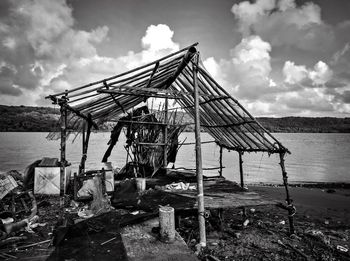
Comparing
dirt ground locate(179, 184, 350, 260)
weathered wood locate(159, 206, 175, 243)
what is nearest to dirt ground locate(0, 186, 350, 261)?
dirt ground locate(179, 184, 350, 260)

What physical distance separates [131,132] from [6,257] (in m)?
7.19

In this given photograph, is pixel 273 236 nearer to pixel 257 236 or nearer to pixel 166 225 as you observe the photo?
pixel 257 236

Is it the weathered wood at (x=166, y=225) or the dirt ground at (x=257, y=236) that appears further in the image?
the dirt ground at (x=257, y=236)

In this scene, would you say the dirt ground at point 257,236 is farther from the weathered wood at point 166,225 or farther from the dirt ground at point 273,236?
the weathered wood at point 166,225

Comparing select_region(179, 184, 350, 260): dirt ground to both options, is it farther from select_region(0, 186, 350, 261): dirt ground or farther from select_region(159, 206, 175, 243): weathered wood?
select_region(159, 206, 175, 243): weathered wood

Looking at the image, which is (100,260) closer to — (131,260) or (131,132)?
(131,260)

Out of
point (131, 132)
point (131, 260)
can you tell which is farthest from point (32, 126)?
point (131, 260)

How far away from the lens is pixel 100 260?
406 centimetres

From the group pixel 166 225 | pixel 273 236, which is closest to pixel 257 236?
pixel 273 236

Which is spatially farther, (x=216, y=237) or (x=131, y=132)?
(x=131, y=132)

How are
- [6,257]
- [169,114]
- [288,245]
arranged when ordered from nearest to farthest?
[6,257] < [288,245] < [169,114]

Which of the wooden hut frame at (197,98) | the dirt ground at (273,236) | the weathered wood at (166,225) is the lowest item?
the dirt ground at (273,236)

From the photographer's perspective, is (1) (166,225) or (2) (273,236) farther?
(2) (273,236)

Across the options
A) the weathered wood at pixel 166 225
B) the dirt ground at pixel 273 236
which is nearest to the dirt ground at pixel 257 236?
the dirt ground at pixel 273 236
